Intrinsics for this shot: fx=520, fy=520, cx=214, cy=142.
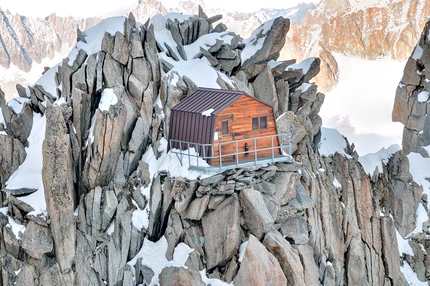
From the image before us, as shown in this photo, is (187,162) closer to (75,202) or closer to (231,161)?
(231,161)

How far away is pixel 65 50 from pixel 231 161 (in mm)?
88980

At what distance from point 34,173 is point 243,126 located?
1393cm

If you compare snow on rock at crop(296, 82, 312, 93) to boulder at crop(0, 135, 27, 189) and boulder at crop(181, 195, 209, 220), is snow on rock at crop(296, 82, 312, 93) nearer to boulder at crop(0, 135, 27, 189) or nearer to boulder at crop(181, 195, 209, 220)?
boulder at crop(181, 195, 209, 220)

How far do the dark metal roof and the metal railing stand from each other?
213 centimetres

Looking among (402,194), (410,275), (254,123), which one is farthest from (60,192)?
(410,275)

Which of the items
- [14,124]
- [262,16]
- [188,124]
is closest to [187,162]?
[188,124]

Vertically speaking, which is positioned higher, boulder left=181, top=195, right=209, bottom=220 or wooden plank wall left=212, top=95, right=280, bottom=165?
wooden plank wall left=212, top=95, right=280, bottom=165

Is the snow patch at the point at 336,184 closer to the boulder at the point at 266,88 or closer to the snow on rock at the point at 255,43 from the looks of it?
the boulder at the point at 266,88

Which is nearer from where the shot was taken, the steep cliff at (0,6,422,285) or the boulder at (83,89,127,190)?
the steep cliff at (0,6,422,285)

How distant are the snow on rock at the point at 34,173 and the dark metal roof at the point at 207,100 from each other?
9767mm

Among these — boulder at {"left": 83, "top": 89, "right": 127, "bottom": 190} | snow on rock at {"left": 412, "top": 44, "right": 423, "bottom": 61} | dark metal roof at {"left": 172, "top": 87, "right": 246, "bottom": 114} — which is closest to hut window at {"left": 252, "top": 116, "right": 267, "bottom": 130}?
dark metal roof at {"left": 172, "top": 87, "right": 246, "bottom": 114}

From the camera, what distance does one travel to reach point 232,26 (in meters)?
107

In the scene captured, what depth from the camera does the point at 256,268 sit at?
27750mm

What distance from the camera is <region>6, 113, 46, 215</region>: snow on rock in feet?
105
